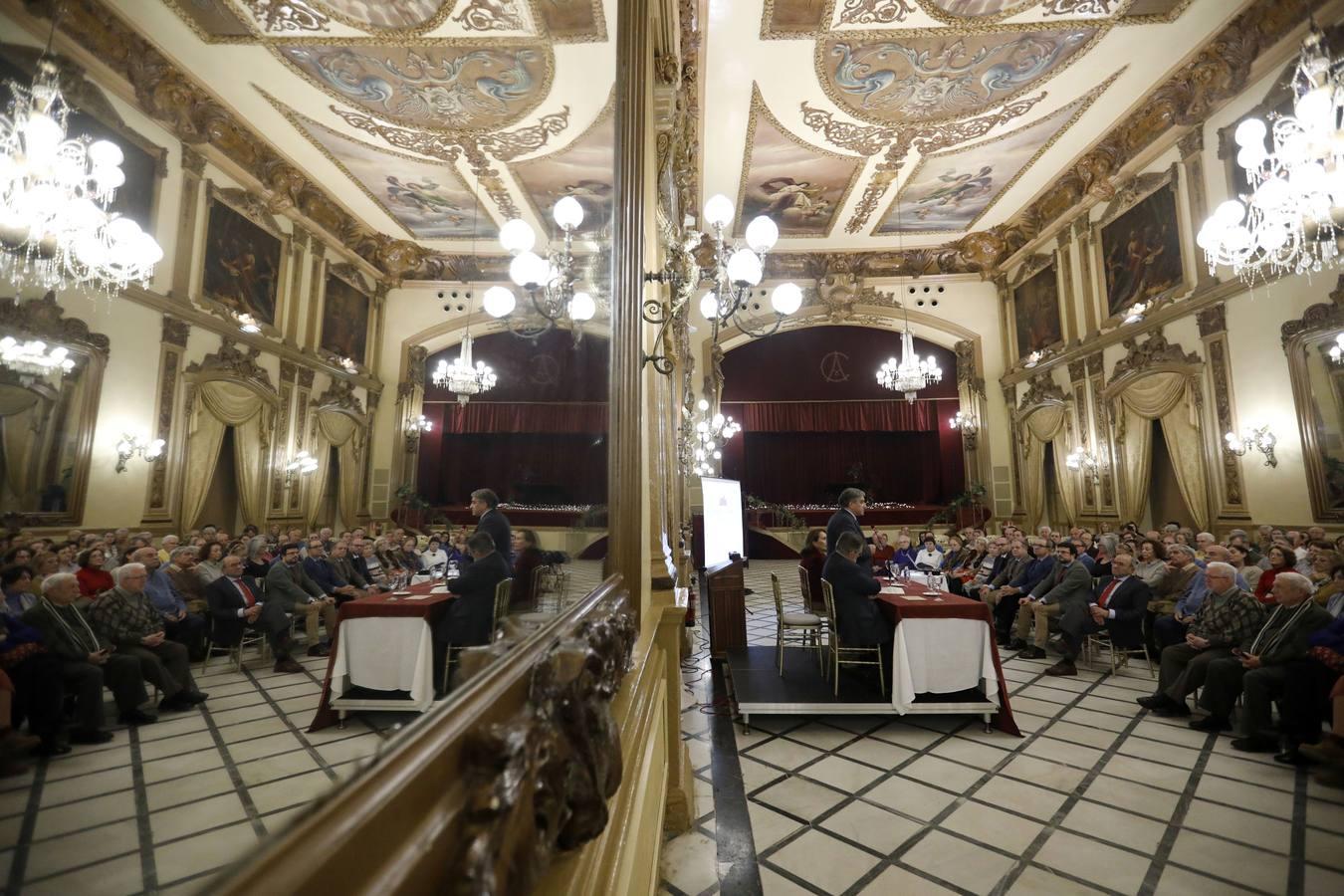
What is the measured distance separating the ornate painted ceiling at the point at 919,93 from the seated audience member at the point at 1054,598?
21.0 feet

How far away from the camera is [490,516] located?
788 mm

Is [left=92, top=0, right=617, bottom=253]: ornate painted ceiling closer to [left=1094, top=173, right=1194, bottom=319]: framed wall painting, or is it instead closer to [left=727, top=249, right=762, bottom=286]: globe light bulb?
[left=727, top=249, right=762, bottom=286]: globe light bulb

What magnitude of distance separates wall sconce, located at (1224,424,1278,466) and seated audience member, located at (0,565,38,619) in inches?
429

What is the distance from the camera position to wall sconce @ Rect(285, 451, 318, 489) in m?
0.80

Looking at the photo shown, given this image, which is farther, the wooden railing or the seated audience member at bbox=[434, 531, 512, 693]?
the seated audience member at bbox=[434, 531, 512, 693]

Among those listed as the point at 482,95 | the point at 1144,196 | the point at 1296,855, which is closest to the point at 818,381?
the point at 1144,196

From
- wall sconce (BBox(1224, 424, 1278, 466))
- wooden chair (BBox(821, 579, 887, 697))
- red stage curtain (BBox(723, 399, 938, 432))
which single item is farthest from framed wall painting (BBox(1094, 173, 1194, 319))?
wooden chair (BBox(821, 579, 887, 697))

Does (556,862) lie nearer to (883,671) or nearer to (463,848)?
(463,848)

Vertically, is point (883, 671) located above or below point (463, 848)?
below

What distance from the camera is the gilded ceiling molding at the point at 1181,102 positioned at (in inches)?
301

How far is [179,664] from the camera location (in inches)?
17.9

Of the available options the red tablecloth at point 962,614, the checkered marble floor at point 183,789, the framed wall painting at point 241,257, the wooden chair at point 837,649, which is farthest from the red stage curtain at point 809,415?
the checkered marble floor at point 183,789

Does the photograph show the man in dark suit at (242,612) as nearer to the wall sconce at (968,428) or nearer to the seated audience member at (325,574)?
the seated audience member at (325,574)

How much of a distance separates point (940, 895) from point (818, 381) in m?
15.3
